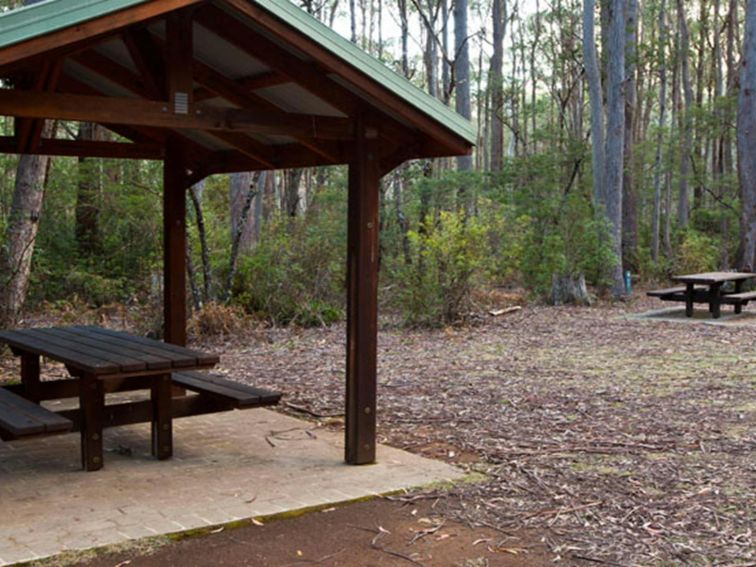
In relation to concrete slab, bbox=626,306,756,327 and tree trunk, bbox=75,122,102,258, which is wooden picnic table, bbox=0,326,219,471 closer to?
tree trunk, bbox=75,122,102,258

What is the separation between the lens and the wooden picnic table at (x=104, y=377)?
16.9 feet

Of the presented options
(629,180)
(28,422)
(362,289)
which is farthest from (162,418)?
(629,180)

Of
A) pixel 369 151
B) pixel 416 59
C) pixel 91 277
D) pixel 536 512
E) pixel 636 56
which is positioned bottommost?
pixel 536 512

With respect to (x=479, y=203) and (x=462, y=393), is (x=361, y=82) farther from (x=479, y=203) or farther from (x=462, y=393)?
(x=479, y=203)

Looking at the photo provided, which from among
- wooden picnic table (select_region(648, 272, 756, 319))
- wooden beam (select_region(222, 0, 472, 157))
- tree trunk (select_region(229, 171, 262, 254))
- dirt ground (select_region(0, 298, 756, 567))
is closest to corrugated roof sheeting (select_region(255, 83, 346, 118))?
wooden beam (select_region(222, 0, 472, 157))

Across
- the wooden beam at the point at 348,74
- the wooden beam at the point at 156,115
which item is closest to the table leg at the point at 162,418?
the wooden beam at the point at 156,115

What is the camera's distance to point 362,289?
18.5 ft

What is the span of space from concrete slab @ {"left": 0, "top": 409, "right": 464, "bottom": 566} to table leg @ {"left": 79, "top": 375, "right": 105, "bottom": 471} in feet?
0.33

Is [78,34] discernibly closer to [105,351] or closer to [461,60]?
[105,351]

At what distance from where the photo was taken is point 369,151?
18.5 ft

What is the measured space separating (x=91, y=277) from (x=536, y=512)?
11763mm

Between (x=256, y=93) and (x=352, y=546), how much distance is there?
11.0 feet

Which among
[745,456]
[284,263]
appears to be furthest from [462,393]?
[284,263]

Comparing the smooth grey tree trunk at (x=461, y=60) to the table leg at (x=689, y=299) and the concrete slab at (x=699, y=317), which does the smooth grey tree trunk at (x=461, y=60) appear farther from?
the table leg at (x=689, y=299)
